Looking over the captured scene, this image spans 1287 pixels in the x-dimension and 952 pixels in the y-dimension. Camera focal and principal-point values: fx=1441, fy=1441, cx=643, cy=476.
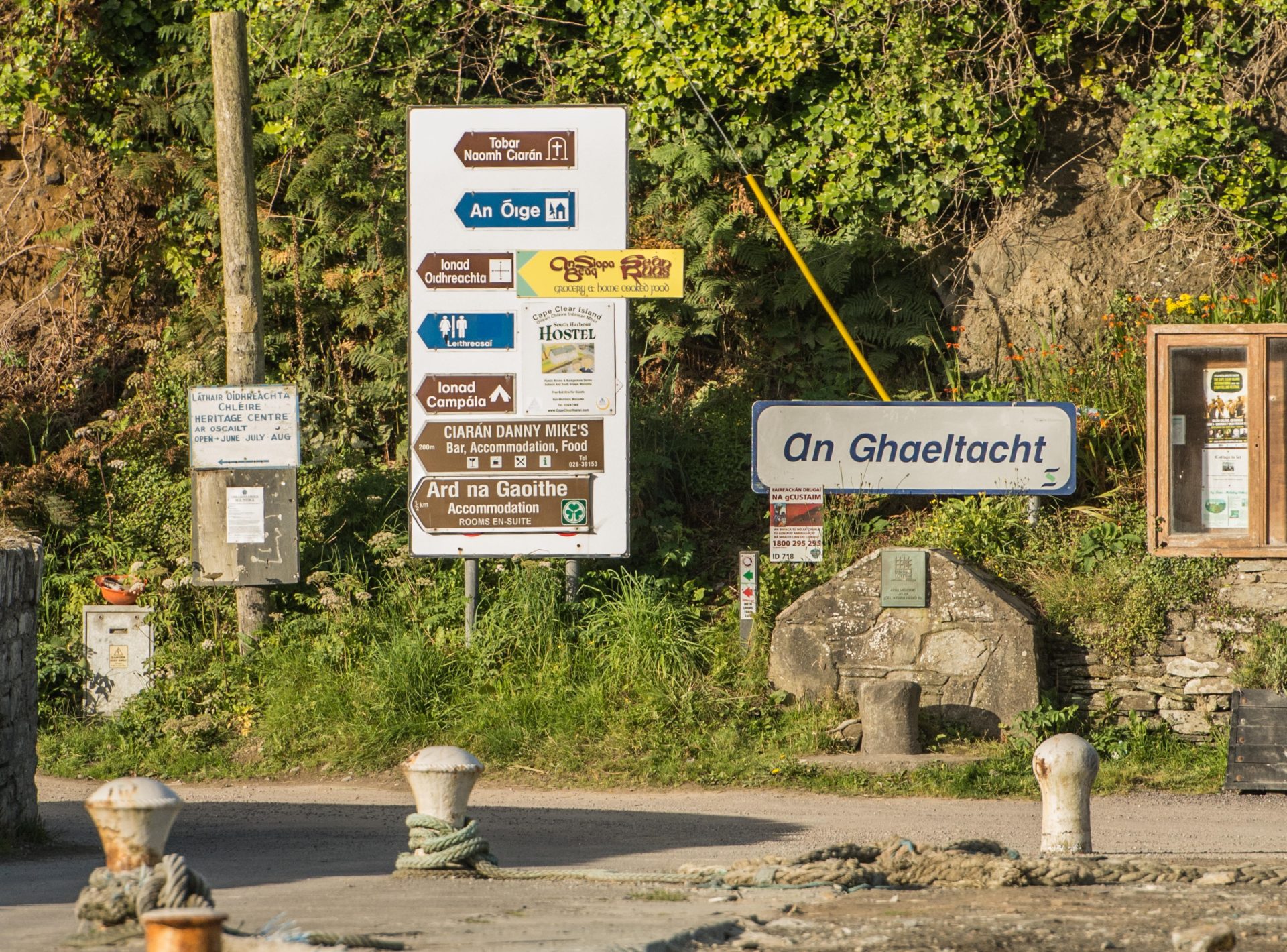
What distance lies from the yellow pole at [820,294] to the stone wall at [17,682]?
24.5ft

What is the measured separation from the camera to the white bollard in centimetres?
604

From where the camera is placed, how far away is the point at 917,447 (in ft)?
37.9

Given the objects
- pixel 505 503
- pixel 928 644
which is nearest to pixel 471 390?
pixel 505 503

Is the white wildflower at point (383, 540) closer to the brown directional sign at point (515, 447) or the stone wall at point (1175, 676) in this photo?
the brown directional sign at point (515, 447)

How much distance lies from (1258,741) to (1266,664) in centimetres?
89

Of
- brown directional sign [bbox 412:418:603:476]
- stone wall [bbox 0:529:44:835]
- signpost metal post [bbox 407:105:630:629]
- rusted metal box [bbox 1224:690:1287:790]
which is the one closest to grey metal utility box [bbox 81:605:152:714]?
signpost metal post [bbox 407:105:630:629]

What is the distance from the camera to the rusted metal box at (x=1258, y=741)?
9430 mm

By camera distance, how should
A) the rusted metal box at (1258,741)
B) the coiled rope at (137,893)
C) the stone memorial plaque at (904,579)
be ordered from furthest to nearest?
the stone memorial plaque at (904,579), the rusted metal box at (1258,741), the coiled rope at (137,893)

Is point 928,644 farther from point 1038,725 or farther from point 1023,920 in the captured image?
point 1023,920

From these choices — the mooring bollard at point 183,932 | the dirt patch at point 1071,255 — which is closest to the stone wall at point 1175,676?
the dirt patch at point 1071,255

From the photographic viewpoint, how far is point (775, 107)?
1492 cm

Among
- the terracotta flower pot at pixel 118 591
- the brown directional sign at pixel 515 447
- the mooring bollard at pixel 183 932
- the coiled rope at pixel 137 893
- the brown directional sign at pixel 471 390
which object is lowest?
the coiled rope at pixel 137 893

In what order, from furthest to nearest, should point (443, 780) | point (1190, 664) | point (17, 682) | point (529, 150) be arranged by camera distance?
1. point (529, 150)
2. point (1190, 664)
3. point (17, 682)
4. point (443, 780)

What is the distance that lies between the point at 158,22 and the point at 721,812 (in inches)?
467
